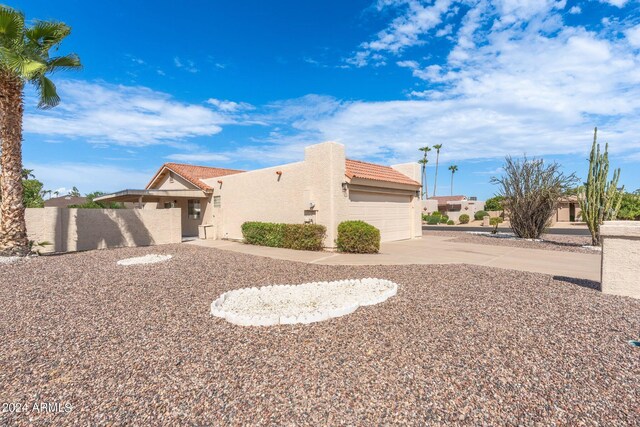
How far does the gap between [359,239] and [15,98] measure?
42.3 feet

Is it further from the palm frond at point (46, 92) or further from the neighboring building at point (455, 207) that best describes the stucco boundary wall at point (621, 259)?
the neighboring building at point (455, 207)

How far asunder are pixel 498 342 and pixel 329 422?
2.53 m

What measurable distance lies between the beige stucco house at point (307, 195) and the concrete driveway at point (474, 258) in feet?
6.18

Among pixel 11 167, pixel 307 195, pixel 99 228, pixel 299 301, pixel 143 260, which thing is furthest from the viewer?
pixel 99 228

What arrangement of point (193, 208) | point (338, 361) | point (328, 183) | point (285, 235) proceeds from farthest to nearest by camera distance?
point (193, 208) < point (285, 235) < point (328, 183) < point (338, 361)

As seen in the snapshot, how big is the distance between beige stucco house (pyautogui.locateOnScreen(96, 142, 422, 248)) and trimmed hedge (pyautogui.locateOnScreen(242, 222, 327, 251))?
0.40 m

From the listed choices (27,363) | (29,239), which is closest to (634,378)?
(27,363)

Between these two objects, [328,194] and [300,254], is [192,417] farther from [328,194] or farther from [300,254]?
[328,194]

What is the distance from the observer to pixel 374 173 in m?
15.7

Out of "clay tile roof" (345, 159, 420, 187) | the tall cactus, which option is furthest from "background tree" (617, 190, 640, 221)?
"clay tile roof" (345, 159, 420, 187)

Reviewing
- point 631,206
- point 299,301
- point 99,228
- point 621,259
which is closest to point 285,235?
point 299,301

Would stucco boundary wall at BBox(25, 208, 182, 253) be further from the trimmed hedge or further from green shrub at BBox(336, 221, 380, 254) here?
green shrub at BBox(336, 221, 380, 254)

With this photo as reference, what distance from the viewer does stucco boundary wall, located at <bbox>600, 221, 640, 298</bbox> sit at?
6.12 meters

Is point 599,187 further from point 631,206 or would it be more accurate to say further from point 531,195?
point 631,206
